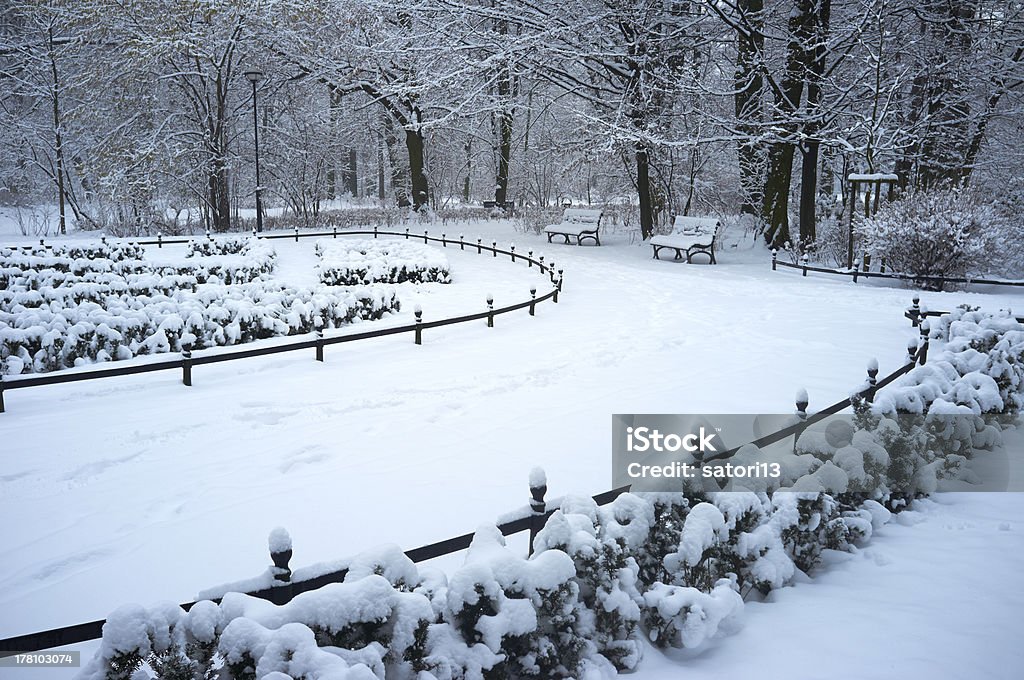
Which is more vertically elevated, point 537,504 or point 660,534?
point 537,504

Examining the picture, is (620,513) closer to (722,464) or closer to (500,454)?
(722,464)

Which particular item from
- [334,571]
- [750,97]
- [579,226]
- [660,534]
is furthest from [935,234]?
[334,571]

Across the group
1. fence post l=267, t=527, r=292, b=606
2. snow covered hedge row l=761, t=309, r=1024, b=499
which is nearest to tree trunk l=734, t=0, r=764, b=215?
snow covered hedge row l=761, t=309, r=1024, b=499

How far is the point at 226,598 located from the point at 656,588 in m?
2.17

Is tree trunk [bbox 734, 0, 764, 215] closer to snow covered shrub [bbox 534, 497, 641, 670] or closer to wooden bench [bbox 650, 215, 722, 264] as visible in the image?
wooden bench [bbox 650, 215, 722, 264]

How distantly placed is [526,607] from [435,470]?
2.78 meters

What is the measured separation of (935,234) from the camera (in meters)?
14.1

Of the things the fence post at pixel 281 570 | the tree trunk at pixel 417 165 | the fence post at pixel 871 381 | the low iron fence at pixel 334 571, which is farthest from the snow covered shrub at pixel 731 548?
the tree trunk at pixel 417 165

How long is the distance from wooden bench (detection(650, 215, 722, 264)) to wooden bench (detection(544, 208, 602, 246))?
3660 mm

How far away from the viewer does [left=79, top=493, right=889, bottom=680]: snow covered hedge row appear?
256 centimetres

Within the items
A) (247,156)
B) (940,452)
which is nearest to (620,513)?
(940,452)

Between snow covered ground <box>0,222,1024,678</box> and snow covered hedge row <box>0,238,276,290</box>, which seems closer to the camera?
snow covered ground <box>0,222,1024,678</box>

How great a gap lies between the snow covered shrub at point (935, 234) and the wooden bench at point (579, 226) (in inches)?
403

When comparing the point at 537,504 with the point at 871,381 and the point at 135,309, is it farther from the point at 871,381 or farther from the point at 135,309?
the point at 135,309
